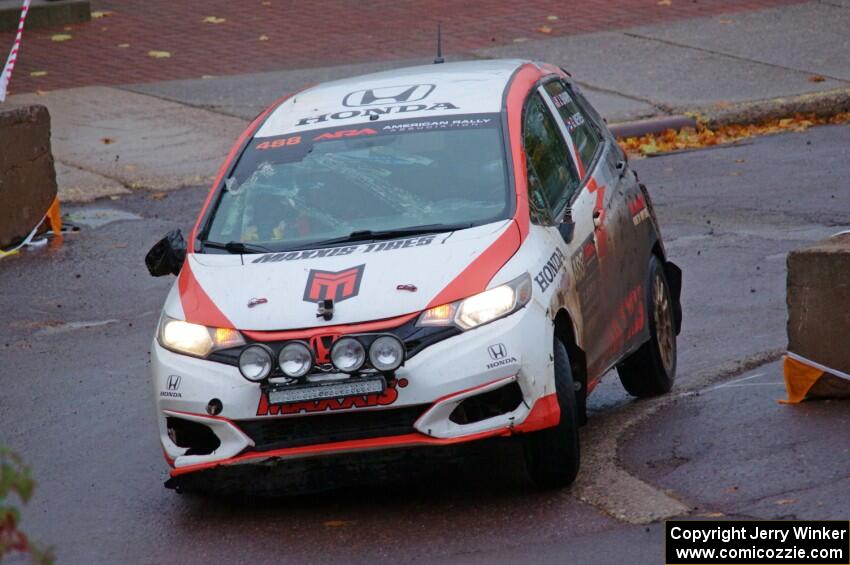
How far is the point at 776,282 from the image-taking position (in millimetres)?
10031

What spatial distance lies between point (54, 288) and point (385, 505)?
5441mm

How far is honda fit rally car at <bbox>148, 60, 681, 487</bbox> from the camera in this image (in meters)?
6.04

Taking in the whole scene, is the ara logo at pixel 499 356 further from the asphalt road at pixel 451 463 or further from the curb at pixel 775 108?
the curb at pixel 775 108

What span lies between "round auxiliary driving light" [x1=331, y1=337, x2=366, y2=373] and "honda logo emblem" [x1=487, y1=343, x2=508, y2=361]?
1.61 ft

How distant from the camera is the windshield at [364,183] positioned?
692 cm

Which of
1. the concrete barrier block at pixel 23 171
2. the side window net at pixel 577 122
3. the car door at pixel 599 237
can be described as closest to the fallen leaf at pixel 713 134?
the concrete barrier block at pixel 23 171

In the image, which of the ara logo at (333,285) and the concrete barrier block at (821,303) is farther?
the concrete barrier block at (821,303)

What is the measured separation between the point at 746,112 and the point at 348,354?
411 inches

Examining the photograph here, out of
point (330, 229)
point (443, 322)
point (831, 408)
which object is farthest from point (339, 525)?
point (831, 408)

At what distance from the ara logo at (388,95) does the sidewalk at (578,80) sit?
6.60 metres

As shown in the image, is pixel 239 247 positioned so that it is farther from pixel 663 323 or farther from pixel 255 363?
pixel 663 323

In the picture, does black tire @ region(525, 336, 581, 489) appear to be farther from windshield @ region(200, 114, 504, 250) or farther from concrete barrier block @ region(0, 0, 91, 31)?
concrete barrier block @ region(0, 0, 91, 31)

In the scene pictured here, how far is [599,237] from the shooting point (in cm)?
733

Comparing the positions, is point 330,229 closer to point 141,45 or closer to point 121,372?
point 121,372
